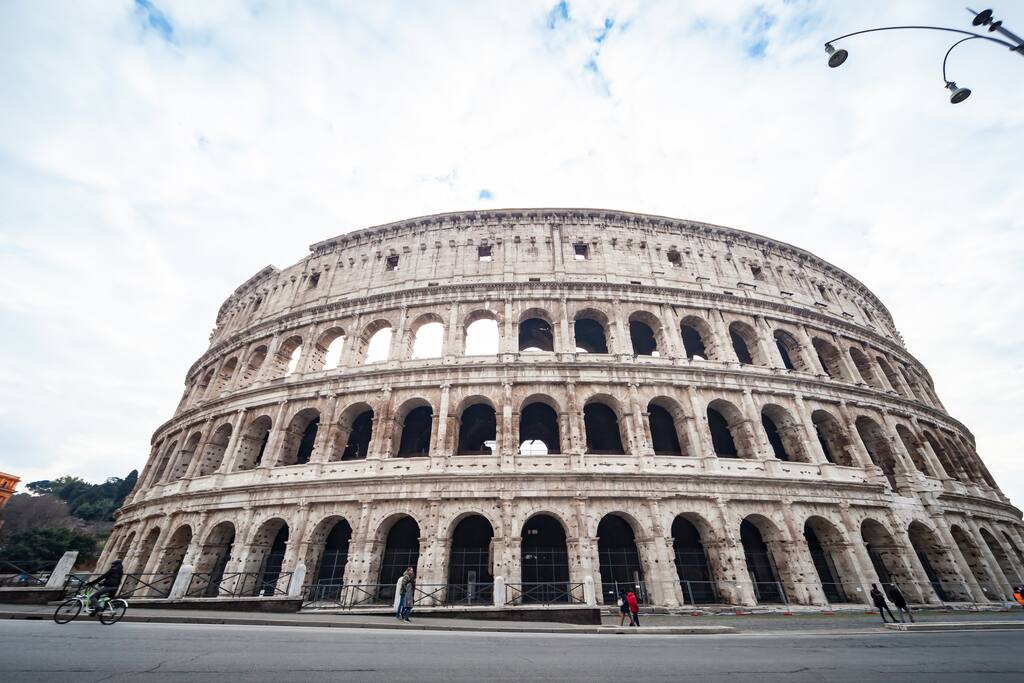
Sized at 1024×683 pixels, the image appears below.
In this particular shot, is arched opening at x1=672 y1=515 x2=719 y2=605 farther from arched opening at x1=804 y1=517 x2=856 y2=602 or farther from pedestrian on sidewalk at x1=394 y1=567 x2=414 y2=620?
pedestrian on sidewalk at x1=394 y1=567 x2=414 y2=620

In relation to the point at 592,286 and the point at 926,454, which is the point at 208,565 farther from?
the point at 926,454

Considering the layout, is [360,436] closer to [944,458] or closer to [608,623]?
[608,623]

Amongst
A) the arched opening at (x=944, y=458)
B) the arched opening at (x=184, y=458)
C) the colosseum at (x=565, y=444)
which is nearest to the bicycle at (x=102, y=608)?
the colosseum at (x=565, y=444)

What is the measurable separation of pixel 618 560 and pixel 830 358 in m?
16.3

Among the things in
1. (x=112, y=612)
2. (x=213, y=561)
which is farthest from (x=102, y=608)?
(x=213, y=561)

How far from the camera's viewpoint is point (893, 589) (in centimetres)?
1179

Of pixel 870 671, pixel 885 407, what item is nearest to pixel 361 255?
pixel 870 671

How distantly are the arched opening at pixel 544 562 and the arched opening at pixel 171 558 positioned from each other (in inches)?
567

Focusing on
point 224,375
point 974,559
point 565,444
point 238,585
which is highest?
point 224,375

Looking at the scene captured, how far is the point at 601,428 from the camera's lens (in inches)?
748

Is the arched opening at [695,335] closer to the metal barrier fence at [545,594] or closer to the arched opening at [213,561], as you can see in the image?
the metal barrier fence at [545,594]

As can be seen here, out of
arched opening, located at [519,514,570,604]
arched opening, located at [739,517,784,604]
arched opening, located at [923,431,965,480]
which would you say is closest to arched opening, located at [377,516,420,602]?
arched opening, located at [519,514,570,604]

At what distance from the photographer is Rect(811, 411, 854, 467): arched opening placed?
1830cm

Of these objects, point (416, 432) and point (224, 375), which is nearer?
point (416, 432)
